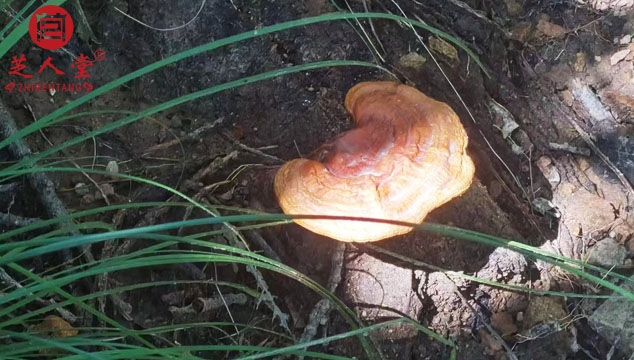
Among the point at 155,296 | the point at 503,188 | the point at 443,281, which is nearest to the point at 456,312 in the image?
the point at 443,281

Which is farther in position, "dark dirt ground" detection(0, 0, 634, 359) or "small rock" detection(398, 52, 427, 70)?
"small rock" detection(398, 52, 427, 70)

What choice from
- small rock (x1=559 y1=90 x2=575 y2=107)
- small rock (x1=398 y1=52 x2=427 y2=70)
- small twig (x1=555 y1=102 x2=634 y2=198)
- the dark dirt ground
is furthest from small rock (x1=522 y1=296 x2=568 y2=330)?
small rock (x1=398 y1=52 x2=427 y2=70)

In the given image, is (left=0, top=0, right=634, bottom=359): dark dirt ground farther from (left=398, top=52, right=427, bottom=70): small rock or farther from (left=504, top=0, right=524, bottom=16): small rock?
(left=504, top=0, right=524, bottom=16): small rock

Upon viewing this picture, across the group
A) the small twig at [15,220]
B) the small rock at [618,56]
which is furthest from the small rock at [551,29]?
the small twig at [15,220]

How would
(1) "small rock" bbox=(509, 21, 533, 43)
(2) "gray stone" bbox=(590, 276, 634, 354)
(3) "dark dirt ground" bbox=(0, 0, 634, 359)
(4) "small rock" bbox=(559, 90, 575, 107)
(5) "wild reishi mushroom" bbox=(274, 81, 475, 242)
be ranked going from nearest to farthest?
(5) "wild reishi mushroom" bbox=(274, 81, 475, 242) < (3) "dark dirt ground" bbox=(0, 0, 634, 359) < (2) "gray stone" bbox=(590, 276, 634, 354) < (4) "small rock" bbox=(559, 90, 575, 107) < (1) "small rock" bbox=(509, 21, 533, 43)

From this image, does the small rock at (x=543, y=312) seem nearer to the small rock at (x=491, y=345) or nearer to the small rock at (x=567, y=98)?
the small rock at (x=491, y=345)

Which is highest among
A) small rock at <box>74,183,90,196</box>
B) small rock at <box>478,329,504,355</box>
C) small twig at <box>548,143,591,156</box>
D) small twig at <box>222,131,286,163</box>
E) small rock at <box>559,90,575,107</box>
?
small rock at <box>559,90,575,107</box>

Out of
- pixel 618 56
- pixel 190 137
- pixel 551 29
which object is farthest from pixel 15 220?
pixel 618 56
